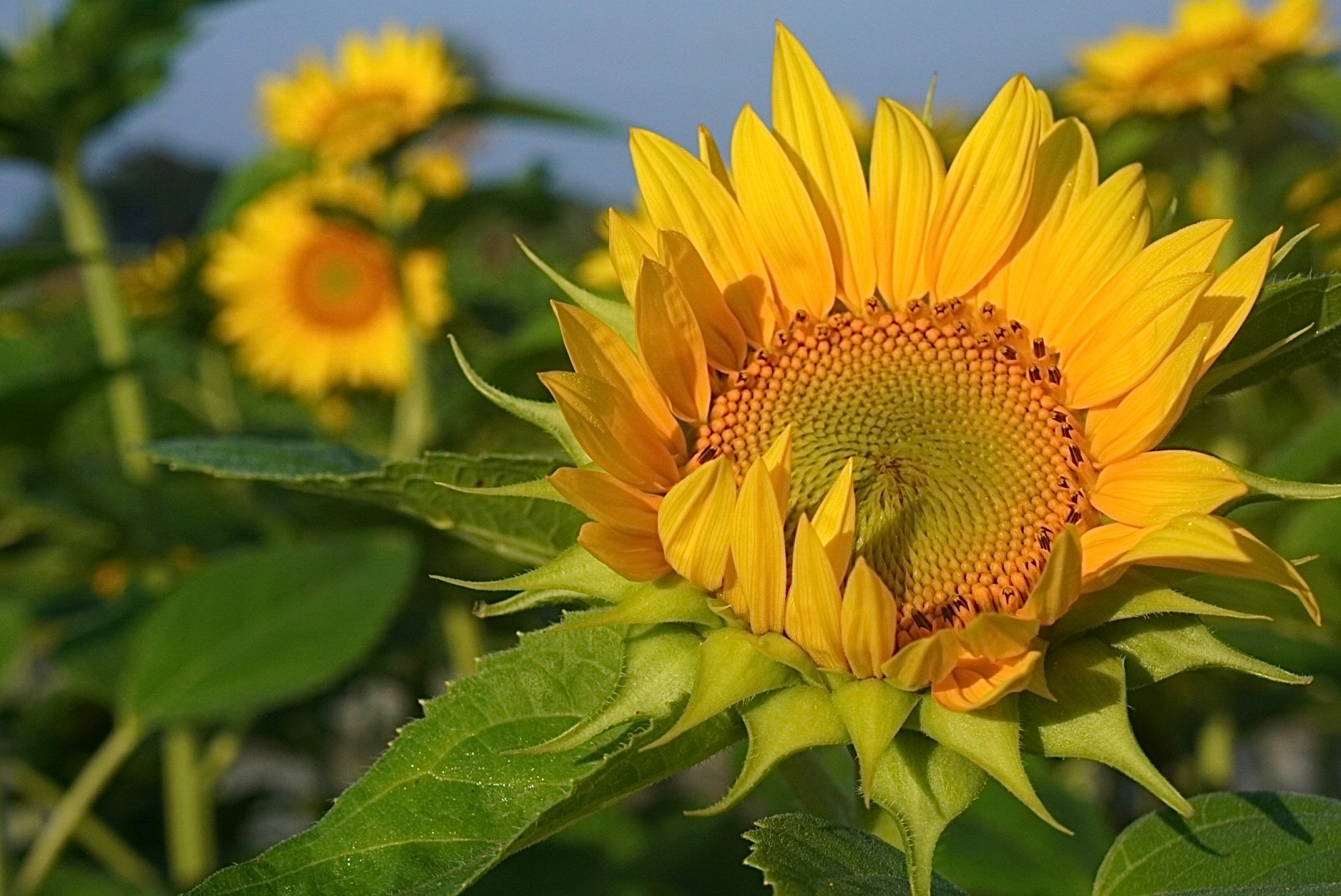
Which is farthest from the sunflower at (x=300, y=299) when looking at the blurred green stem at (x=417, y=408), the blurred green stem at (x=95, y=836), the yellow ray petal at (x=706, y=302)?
the yellow ray petal at (x=706, y=302)

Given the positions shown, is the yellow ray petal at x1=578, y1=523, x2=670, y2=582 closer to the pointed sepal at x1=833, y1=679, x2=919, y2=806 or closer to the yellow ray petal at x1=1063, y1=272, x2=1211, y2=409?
the pointed sepal at x1=833, y1=679, x2=919, y2=806

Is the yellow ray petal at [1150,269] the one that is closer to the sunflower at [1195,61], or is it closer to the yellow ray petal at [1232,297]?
the yellow ray petal at [1232,297]

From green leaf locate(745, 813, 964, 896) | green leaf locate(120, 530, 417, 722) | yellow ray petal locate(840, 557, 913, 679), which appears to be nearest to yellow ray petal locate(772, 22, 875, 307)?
yellow ray petal locate(840, 557, 913, 679)

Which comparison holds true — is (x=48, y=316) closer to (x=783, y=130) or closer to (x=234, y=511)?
(x=234, y=511)

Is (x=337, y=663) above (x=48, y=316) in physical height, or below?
above

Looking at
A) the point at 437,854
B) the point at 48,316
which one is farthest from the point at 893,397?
the point at 48,316

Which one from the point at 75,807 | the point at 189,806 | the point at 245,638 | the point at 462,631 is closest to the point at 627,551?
the point at 245,638
